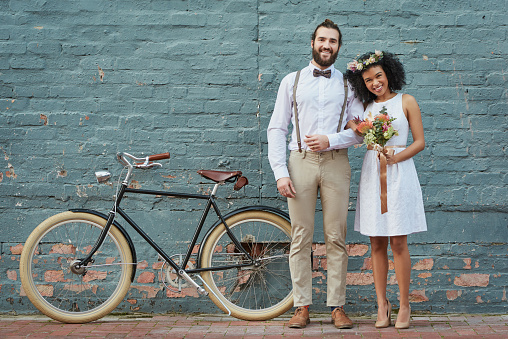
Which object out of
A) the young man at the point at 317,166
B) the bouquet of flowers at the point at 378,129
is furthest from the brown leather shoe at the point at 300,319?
the bouquet of flowers at the point at 378,129

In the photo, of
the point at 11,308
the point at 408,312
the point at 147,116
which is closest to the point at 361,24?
the point at 147,116

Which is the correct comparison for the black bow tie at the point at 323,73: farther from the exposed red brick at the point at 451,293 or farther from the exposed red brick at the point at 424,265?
the exposed red brick at the point at 451,293

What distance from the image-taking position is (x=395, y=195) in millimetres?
4223

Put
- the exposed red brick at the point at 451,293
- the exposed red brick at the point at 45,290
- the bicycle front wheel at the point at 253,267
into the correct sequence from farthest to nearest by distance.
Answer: the exposed red brick at the point at 451,293 < the exposed red brick at the point at 45,290 < the bicycle front wheel at the point at 253,267

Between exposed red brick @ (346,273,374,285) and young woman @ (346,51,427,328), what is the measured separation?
49 centimetres

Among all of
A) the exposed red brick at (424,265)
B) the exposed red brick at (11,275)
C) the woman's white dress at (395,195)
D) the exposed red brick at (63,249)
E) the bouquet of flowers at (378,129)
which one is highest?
the bouquet of flowers at (378,129)

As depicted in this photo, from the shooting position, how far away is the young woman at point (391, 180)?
13.9 feet

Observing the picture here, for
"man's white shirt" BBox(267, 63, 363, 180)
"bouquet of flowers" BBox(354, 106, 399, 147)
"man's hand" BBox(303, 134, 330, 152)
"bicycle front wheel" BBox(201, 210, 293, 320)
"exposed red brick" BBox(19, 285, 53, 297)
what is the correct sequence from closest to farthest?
1. "bouquet of flowers" BBox(354, 106, 399, 147)
2. "man's hand" BBox(303, 134, 330, 152)
3. "man's white shirt" BBox(267, 63, 363, 180)
4. "bicycle front wheel" BBox(201, 210, 293, 320)
5. "exposed red brick" BBox(19, 285, 53, 297)

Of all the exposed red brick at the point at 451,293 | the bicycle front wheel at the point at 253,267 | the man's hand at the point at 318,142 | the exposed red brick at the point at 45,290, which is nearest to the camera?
the man's hand at the point at 318,142

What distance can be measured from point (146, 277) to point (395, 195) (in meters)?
2.15

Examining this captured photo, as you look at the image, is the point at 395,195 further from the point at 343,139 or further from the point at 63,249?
the point at 63,249

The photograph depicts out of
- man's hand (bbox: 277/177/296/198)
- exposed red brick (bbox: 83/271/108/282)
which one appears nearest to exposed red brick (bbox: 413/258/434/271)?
man's hand (bbox: 277/177/296/198)

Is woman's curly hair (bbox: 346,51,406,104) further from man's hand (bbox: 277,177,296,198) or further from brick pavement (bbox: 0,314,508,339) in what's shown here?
brick pavement (bbox: 0,314,508,339)

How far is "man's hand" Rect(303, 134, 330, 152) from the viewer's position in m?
4.22
